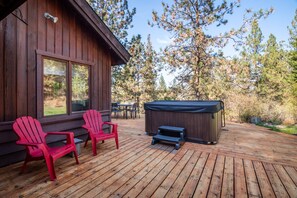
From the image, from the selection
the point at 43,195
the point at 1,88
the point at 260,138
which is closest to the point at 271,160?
the point at 260,138

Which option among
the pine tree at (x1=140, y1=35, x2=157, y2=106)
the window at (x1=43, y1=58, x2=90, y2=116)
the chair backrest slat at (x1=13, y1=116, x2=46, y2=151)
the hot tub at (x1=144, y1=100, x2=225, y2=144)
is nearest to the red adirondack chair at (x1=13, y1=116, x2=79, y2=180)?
the chair backrest slat at (x1=13, y1=116, x2=46, y2=151)

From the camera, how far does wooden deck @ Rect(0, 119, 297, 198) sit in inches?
74.7

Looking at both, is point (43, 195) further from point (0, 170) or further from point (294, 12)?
point (294, 12)

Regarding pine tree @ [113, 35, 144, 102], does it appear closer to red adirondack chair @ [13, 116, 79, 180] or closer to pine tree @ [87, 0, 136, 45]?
pine tree @ [87, 0, 136, 45]

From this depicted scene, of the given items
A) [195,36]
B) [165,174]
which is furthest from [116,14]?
[165,174]

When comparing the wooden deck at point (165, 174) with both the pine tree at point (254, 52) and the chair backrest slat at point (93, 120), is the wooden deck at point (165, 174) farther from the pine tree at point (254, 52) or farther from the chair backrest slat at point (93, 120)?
the pine tree at point (254, 52)

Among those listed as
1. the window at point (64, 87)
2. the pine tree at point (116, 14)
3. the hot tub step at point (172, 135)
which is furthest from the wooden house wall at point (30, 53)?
the pine tree at point (116, 14)

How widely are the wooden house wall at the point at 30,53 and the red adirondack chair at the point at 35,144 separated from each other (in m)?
0.31

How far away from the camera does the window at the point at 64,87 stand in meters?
3.16

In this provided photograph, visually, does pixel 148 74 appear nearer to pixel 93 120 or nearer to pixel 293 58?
pixel 93 120

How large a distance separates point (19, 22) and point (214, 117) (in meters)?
4.35

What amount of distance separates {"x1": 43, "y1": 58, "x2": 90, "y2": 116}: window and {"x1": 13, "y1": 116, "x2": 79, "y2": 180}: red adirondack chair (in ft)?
1.71

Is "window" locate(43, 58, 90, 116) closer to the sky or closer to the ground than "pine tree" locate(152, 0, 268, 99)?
closer to the ground

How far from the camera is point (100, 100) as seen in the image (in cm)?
432
